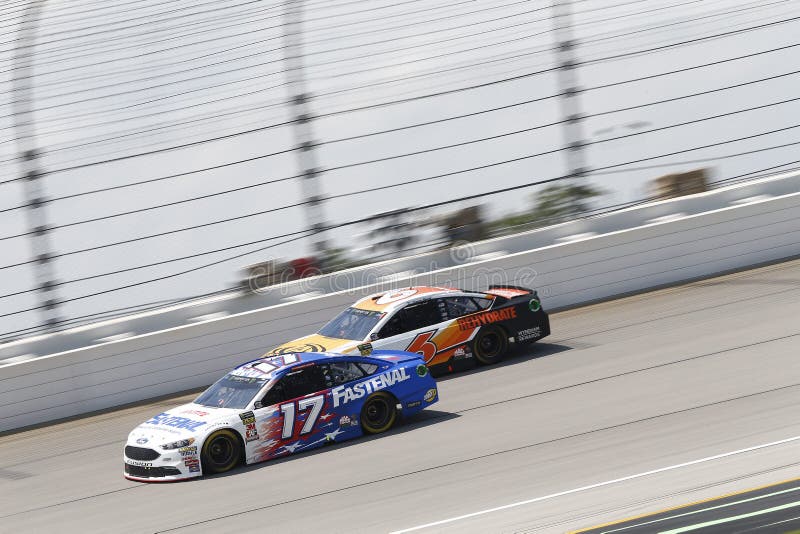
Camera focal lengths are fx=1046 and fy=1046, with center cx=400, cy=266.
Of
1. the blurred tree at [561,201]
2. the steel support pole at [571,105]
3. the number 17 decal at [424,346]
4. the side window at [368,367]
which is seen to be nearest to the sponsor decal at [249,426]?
the side window at [368,367]

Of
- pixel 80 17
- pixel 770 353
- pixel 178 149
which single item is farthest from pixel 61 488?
pixel 80 17

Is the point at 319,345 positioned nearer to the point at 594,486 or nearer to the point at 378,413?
the point at 378,413

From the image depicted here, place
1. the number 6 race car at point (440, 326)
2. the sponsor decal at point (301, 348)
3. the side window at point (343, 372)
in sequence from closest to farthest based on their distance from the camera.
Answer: the side window at point (343, 372), the sponsor decal at point (301, 348), the number 6 race car at point (440, 326)

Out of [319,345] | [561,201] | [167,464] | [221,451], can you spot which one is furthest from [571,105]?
[167,464]

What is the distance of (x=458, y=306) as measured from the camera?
1398 cm

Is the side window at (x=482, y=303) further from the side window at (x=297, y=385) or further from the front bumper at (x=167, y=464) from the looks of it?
the front bumper at (x=167, y=464)

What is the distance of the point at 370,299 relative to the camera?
14.2 m

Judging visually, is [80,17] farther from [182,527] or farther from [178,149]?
[182,527]

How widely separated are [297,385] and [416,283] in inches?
248

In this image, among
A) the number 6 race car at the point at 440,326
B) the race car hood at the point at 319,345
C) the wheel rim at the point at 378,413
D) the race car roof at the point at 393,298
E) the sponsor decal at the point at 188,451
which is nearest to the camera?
the sponsor decal at the point at 188,451

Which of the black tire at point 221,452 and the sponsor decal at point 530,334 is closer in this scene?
the black tire at point 221,452

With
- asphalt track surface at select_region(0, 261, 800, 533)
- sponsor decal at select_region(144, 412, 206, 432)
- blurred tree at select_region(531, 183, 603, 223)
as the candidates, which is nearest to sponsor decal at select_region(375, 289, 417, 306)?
asphalt track surface at select_region(0, 261, 800, 533)

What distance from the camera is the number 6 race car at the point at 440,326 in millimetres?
13516

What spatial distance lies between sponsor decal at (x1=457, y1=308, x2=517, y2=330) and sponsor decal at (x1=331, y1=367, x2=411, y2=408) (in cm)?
237
